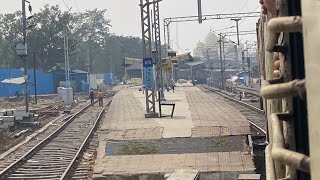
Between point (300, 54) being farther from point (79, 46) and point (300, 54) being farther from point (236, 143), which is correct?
point (79, 46)

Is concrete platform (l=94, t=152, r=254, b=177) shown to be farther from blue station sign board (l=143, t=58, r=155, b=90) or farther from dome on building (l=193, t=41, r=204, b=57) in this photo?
dome on building (l=193, t=41, r=204, b=57)

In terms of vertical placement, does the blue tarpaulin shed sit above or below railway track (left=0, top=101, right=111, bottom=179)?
above

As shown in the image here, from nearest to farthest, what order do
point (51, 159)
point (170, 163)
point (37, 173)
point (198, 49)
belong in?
1. point (170, 163)
2. point (37, 173)
3. point (51, 159)
4. point (198, 49)

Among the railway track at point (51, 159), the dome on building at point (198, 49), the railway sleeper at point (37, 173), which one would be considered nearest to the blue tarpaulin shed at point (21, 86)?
the railway track at point (51, 159)

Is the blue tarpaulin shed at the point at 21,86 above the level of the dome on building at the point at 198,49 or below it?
below

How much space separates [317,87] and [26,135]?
1972 cm

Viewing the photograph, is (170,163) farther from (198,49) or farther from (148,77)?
(198,49)

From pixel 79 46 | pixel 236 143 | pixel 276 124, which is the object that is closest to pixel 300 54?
pixel 276 124

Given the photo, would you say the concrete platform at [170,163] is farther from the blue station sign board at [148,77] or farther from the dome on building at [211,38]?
the dome on building at [211,38]

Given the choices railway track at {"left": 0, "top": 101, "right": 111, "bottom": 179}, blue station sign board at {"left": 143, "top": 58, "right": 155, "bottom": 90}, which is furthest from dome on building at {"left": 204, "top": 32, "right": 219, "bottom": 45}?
railway track at {"left": 0, "top": 101, "right": 111, "bottom": 179}

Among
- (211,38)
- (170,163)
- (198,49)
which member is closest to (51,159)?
(170,163)

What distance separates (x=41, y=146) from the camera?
16234 millimetres

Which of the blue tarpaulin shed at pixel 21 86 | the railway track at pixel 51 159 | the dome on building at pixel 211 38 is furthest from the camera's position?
the dome on building at pixel 211 38

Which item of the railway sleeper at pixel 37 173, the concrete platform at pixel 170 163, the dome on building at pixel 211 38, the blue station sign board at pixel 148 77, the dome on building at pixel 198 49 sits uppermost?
the dome on building at pixel 211 38
